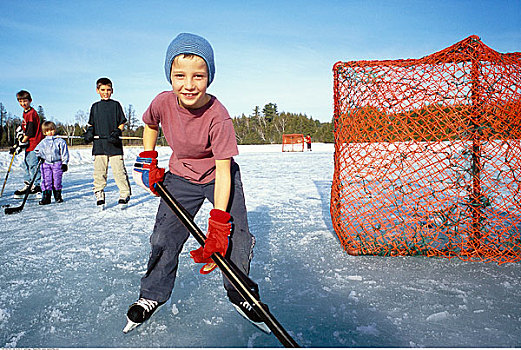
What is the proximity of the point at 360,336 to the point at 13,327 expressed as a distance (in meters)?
1.62

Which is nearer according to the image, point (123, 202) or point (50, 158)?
point (123, 202)

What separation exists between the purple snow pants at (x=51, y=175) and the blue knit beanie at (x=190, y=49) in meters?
3.94

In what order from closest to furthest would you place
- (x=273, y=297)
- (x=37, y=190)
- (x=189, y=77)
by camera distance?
(x=189, y=77) → (x=273, y=297) → (x=37, y=190)

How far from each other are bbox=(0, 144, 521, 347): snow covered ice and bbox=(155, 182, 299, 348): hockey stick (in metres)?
0.29

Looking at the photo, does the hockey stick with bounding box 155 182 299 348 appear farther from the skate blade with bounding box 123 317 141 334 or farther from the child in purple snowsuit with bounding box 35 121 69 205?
the child in purple snowsuit with bounding box 35 121 69 205

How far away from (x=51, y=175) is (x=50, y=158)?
0.26m

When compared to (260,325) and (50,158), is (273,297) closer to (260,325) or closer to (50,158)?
Answer: (260,325)

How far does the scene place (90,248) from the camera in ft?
9.59

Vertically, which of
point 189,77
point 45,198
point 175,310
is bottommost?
point 175,310

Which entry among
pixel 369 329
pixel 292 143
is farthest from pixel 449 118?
pixel 292 143

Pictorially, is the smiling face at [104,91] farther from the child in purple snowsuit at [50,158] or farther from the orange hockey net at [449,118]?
the orange hockey net at [449,118]

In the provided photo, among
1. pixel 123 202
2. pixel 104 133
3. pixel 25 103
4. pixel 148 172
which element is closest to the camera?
pixel 148 172

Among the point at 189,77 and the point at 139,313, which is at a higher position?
the point at 189,77

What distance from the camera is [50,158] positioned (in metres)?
4.75
